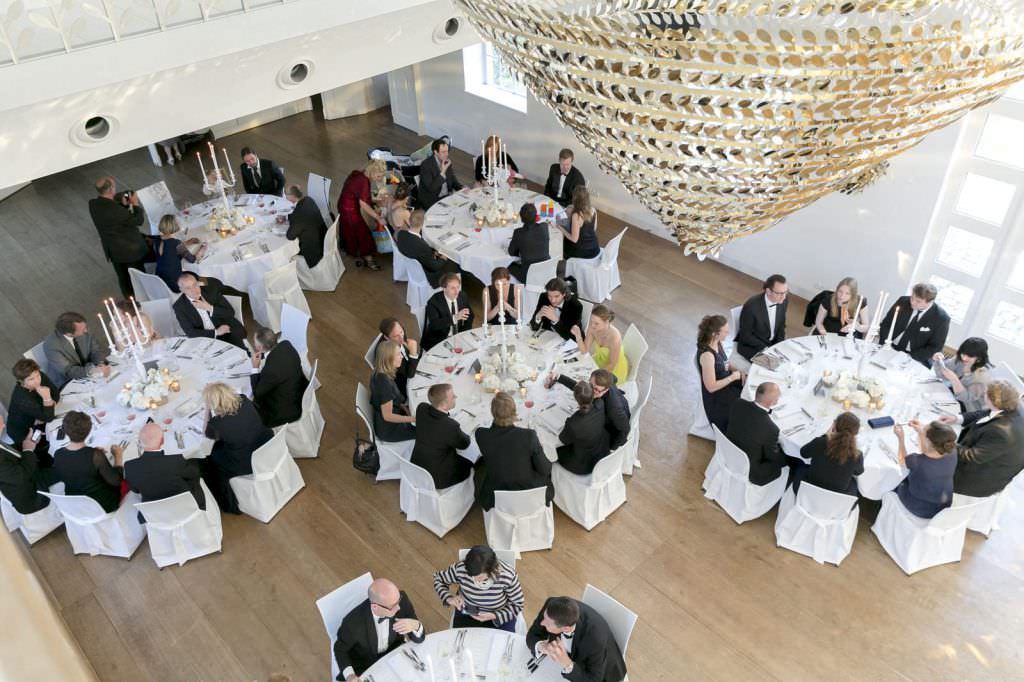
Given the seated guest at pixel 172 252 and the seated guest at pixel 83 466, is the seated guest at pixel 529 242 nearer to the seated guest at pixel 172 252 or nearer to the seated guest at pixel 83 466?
the seated guest at pixel 172 252

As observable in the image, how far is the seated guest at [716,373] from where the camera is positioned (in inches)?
259

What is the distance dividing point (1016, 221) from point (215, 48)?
280 inches

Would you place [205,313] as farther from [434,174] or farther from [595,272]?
[595,272]

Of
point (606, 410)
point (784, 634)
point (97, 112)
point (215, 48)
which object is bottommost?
point (784, 634)

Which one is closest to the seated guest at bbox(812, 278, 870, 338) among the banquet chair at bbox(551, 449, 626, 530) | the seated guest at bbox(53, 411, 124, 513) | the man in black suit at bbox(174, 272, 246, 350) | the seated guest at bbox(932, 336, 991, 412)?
the seated guest at bbox(932, 336, 991, 412)

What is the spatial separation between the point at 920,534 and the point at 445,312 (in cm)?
424

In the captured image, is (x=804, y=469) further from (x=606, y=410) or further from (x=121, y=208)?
(x=121, y=208)

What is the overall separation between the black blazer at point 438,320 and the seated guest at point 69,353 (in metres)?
2.73

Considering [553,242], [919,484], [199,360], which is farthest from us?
[553,242]

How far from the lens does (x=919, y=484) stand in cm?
573

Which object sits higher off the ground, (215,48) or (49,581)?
(215,48)

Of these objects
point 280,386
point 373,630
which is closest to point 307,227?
point 280,386

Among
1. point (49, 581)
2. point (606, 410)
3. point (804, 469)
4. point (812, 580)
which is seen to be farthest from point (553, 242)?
point (49, 581)

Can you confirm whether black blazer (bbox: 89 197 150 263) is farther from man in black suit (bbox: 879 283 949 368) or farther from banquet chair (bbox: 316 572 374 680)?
man in black suit (bbox: 879 283 949 368)
